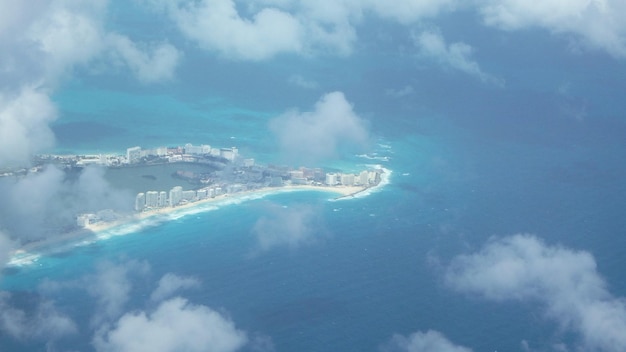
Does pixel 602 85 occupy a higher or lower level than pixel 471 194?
higher

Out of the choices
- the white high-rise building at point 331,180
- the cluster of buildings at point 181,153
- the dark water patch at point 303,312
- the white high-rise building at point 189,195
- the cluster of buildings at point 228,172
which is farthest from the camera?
the cluster of buildings at point 181,153

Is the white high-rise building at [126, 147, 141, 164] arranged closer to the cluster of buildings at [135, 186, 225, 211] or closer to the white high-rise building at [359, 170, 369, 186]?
the cluster of buildings at [135, 186, 225, 211]

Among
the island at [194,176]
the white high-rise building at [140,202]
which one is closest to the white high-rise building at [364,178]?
the island at [194,176]

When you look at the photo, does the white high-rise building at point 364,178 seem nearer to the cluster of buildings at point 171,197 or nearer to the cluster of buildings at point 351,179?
the cluster of buildings at point 351,179

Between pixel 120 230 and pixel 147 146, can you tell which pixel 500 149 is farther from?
pixel 120 230

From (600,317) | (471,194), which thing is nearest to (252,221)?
(471,194)

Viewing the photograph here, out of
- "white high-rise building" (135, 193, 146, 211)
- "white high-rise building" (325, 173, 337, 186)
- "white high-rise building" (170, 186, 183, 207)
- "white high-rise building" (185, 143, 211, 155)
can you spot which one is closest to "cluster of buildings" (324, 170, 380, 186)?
"white high-rise building" (325, 173, 337, 186)
